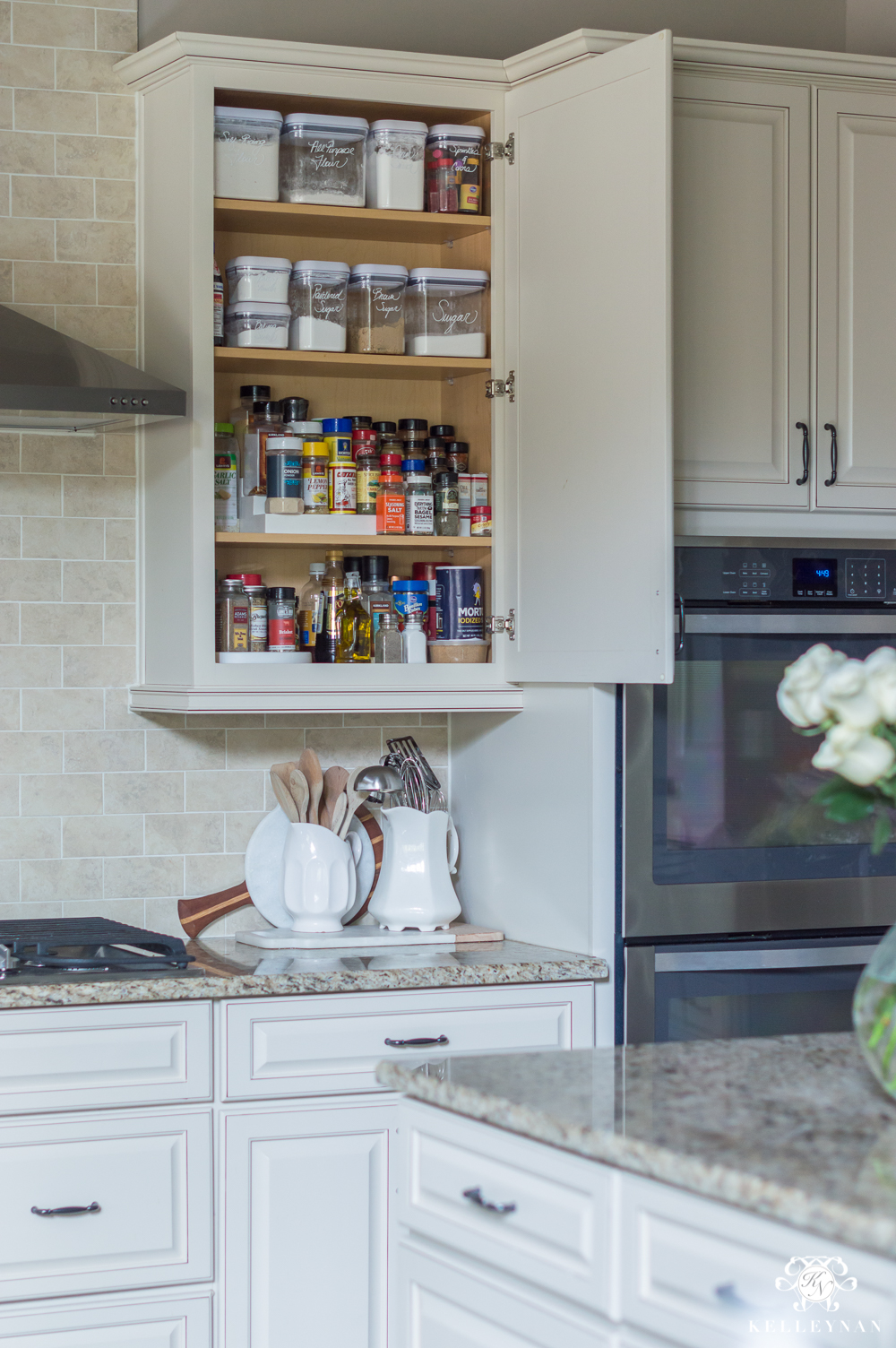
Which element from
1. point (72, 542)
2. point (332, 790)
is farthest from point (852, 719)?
point (72, 542)

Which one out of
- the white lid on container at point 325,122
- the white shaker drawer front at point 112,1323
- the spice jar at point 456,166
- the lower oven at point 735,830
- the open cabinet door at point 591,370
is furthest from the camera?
the spice jar at point 456,166

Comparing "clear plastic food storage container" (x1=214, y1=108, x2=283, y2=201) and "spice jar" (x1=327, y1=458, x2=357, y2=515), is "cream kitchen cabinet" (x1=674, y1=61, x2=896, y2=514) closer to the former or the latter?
Result: "spice jar" (x1=327, y1=458, x2=357, y2=515)

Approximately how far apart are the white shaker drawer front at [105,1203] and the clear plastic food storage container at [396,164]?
167cm

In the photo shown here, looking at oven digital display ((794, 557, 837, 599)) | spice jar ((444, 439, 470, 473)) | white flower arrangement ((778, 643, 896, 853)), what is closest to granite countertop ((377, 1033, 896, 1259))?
white flower arrangement ((778, 643, 896, 853))

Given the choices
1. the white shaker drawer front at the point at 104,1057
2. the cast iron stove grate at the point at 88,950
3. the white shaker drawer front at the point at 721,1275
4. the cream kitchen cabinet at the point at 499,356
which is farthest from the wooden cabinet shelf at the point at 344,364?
the white shaker drawer front at the point at 721,1275

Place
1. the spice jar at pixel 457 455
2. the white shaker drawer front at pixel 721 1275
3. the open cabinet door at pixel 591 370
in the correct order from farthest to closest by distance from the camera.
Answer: the spice jar at pixel 457 455
the open cabinet door at pixel 591 370
the white shaker drawer front at pixel 721 1275

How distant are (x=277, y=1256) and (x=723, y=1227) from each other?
4.47ft

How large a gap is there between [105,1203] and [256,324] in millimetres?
1544

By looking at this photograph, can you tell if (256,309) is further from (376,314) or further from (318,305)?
(376,314)

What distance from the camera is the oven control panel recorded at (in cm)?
241

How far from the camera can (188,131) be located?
2463 millimetres

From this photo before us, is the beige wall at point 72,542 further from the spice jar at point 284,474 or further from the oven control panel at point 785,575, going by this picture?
the oven control panel at point 785,575

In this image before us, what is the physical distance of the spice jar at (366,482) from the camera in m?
2.66

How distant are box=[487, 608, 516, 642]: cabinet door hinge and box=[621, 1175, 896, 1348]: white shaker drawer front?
59.2 inches
